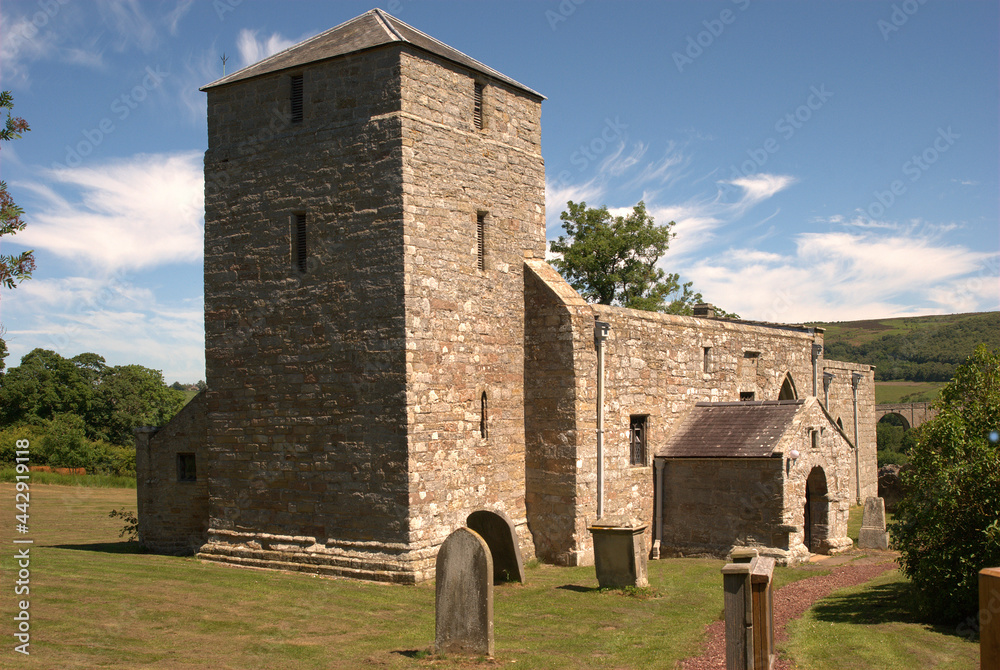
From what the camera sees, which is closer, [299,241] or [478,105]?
[299,241]

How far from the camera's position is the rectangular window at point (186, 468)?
1781 cm

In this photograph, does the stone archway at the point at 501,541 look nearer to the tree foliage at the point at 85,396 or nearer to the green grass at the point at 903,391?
the tree foliage at the point at 85,396

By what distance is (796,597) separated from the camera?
1335cm

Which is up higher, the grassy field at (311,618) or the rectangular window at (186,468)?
the rectangular window at (186,468)

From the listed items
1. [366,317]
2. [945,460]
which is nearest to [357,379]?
[366,317]

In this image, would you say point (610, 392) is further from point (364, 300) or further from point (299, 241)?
point (299, 241)

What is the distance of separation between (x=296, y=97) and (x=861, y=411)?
2410 centimetres

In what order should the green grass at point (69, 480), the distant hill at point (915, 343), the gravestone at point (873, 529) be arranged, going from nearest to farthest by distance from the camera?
the gravestone at point (873, 529) → the green grass at point (69, 480) → the distant hill at point (915, 343)

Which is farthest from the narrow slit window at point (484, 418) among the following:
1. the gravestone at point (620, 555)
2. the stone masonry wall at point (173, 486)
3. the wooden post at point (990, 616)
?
the wooden post at point (990, 616)

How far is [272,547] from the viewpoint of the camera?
15.7m

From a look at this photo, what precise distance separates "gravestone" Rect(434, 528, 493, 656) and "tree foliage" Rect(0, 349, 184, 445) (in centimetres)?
3987

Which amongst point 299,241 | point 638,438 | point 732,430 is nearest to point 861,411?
point 732,430

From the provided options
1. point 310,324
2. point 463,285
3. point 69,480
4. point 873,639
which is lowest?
point 69,480

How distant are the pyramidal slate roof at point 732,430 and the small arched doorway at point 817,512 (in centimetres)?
155
